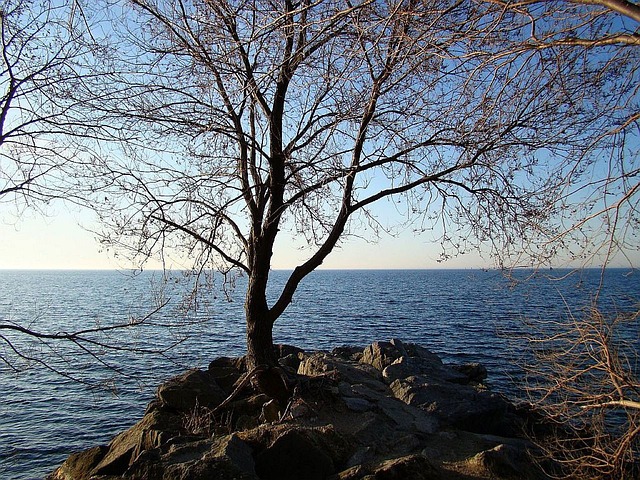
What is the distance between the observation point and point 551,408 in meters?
6.22

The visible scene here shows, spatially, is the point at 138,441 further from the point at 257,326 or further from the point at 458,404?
the point at 458,404

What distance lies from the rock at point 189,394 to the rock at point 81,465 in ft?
4.59

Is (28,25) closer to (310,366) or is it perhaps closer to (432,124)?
(432,124)

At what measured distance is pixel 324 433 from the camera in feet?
23.5

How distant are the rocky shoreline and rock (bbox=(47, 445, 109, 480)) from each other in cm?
2

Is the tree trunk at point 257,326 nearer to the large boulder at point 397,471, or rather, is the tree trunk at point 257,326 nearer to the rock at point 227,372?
the rock at point 227,372

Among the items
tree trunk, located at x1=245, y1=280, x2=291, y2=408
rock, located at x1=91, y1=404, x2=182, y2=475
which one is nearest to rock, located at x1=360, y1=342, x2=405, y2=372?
tree trunk, located at x1=245, y1=280, x2=291, y2=408

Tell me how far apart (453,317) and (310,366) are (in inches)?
1263

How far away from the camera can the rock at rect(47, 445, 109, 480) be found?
29.3 feet

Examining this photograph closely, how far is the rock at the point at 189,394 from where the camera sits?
10.1 m

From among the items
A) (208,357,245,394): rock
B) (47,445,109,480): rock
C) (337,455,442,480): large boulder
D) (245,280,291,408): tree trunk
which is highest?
(245,280,291,408): tree trunk

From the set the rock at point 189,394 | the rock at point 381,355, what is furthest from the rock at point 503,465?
the rock at point 381,355

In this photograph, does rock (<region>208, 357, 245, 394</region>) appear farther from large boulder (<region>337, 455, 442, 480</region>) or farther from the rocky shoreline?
large boulder (<region>337, 455, 442, 480</region>)

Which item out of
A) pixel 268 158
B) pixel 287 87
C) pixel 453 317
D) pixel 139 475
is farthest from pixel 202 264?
pixel 453 317
